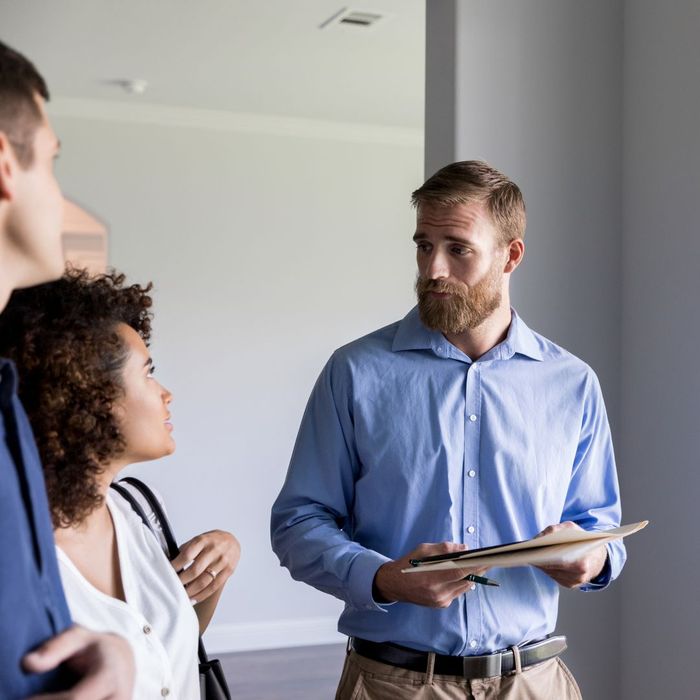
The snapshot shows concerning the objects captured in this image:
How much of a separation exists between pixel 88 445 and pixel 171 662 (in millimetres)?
333

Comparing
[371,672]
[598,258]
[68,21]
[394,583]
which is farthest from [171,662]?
[68,21]

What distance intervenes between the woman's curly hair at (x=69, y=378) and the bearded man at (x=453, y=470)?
0.55 m

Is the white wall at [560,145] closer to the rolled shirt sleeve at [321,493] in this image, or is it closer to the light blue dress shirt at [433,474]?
the light blue dress shirt at [433,474]

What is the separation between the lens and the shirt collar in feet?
6.68

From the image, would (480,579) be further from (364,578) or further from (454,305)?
(454,305)

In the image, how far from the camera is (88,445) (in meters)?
1.47

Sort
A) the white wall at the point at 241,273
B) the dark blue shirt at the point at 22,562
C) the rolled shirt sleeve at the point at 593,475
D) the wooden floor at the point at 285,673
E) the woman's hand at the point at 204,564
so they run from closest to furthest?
the dark blue shirt at the point at 22,562 → the woman's hand at the point at 204,564 → the rolled shirt sleeve at the point at 593,475 → the wooden floor at the point at 285,673 → the white wall at the point at 241,273

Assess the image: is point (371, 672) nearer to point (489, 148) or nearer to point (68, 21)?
point (489, 148)

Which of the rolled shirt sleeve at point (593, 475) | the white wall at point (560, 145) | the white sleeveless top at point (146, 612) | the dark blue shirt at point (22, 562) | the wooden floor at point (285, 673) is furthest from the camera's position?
the wooden floor at point (285, 673)

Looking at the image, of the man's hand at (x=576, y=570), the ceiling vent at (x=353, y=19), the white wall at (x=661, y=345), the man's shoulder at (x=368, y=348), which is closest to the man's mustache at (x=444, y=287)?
the man's shoulder at (x=368, y=348)

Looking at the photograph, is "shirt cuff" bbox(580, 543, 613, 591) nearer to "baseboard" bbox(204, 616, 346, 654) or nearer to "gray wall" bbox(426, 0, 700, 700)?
"gray wall" bbox(426, 0, 700, 700)

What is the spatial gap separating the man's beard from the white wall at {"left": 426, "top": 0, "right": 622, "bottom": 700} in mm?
591

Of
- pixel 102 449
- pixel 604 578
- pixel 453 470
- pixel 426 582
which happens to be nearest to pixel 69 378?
pixel 102 449

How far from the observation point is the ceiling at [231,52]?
4.28 metres
